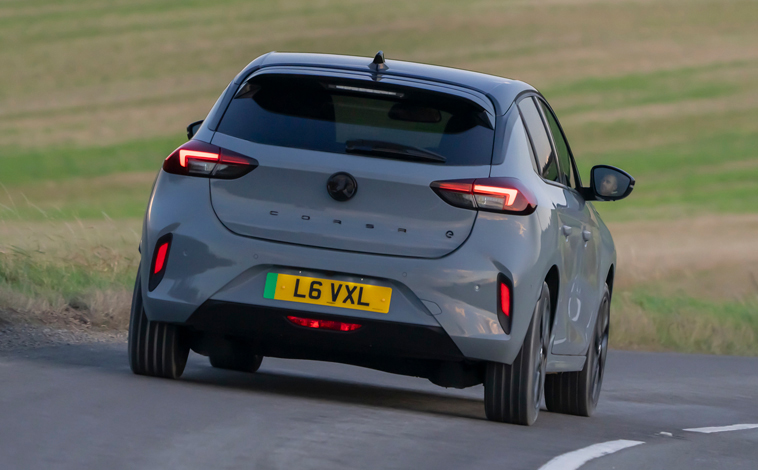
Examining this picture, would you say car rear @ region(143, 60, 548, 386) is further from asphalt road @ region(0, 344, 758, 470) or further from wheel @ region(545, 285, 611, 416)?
wheel @ region(545, 285, 611, 416)

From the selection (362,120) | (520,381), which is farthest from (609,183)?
(362,120)

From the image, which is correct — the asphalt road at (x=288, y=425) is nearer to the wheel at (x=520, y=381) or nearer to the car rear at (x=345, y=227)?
the wheel at (x=520, y=381)

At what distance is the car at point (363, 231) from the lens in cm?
680

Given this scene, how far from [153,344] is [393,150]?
1.53 m

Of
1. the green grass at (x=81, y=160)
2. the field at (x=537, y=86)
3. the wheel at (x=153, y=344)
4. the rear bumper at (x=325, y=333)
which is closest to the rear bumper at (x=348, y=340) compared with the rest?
the rear bumper at (x=325, y=333)

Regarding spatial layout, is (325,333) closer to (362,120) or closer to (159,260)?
(159,260)

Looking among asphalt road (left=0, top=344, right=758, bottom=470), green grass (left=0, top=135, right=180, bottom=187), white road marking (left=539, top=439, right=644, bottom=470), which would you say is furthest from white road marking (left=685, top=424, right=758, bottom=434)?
green grass (left=0, top=135, right=180, bottom=187)

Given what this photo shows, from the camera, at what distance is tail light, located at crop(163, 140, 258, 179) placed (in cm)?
696

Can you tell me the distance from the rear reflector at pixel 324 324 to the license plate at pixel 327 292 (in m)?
0.10

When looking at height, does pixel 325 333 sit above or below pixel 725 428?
above

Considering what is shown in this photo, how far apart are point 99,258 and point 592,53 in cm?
3466

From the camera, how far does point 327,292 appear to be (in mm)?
6832

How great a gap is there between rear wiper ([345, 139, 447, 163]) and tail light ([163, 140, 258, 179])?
46 centimetres

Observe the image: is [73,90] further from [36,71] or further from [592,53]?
[592,53]
